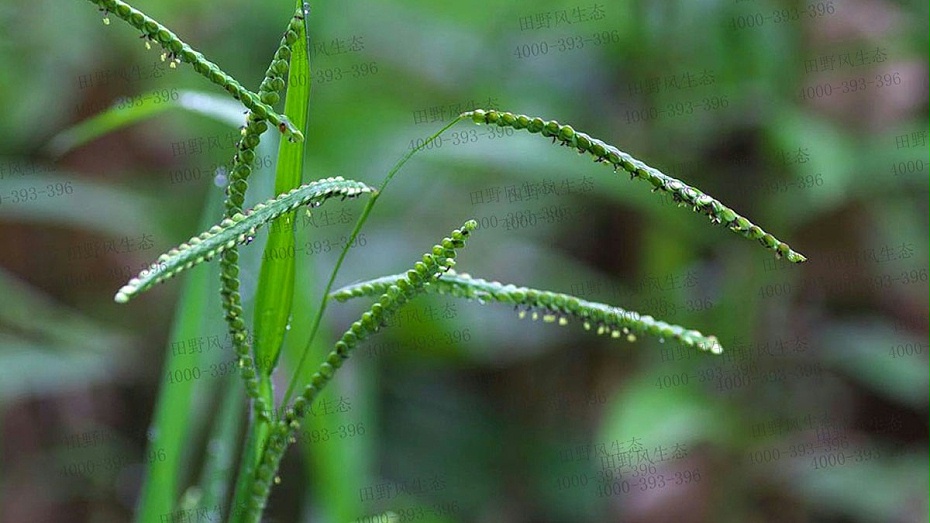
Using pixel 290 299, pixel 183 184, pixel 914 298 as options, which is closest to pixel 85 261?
pixel 183 184

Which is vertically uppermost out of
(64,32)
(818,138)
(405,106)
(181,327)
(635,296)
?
(405,106)

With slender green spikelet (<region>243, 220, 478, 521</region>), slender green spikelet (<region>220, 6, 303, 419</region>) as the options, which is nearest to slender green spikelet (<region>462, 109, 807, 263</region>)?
slender green spikelet (<region>243, 220, 478, 521</region>)

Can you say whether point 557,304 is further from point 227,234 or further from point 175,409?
point 175,409

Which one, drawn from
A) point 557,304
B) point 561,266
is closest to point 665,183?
point 557,304

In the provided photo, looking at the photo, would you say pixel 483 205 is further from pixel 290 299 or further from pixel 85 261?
pixel 290 299

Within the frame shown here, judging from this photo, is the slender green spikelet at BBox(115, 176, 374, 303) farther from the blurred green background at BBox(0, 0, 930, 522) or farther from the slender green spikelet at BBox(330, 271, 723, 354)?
the blurred green background at BBox(0, 0, 930, 522)

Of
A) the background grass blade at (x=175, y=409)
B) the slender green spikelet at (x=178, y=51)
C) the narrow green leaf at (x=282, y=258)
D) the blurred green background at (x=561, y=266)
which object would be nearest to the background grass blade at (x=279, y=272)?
the narrow green leaf at (x=282, y=258)
